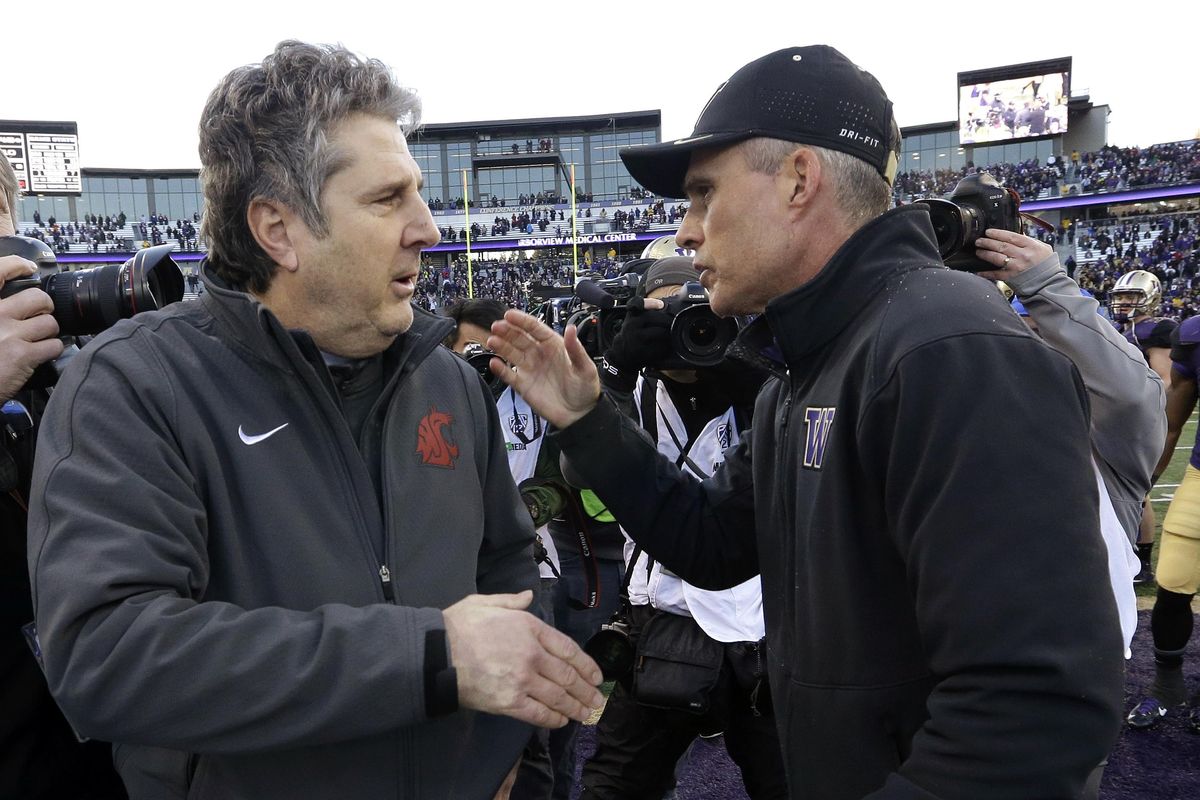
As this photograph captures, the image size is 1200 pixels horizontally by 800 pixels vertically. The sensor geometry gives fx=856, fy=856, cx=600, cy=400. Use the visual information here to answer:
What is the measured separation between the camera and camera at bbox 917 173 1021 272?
2.45 metres

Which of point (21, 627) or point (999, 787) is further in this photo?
point (21, 627)

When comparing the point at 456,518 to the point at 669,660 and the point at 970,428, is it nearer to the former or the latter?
the point at 970,428

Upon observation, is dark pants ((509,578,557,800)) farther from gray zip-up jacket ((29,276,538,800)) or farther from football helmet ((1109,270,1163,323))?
football helmet ((1109,270,1163,323))

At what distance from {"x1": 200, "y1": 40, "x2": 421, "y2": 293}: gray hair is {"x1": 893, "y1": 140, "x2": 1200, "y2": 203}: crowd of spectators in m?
38.8

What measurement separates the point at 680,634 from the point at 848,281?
1.75m

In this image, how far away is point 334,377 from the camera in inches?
67.8

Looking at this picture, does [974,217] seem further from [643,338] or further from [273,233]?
[273,233]

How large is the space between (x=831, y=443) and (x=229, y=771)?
3.67ft

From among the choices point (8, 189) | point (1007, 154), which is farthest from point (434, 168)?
point (8, 189)

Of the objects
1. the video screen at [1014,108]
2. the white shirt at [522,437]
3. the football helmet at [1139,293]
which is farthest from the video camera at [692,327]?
the video screen at [1014,108]

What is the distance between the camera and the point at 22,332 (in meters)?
1.59

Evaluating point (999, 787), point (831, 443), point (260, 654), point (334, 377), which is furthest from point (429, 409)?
point (999, 787)

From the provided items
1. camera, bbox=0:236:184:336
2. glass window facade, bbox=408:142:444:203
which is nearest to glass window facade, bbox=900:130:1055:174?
glass window facade, bbox=408:142:444:203

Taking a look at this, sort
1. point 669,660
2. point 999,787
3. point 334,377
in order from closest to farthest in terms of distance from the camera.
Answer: point 999,787 < point 334,377 < point 669,660
